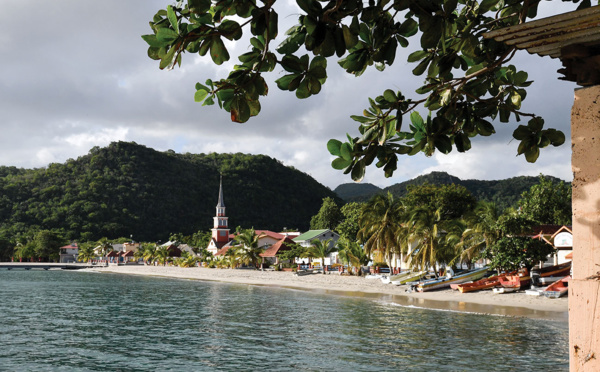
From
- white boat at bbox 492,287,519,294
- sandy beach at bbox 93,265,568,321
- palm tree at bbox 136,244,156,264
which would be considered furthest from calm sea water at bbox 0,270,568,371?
palm tree at bbox 136,244,156,264

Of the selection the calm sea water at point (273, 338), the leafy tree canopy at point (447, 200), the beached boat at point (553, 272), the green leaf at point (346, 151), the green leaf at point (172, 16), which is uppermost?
the leafy tree canopy at point (447, 200)

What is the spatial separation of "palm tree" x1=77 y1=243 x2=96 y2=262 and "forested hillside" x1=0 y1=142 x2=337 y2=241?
12.0 metres

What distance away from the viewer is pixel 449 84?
4188 millimetres

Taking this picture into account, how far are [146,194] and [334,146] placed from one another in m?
154

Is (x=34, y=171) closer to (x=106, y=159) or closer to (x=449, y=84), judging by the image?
(x=106, y=159)

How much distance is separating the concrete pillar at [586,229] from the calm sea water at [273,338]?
1433 centimetres

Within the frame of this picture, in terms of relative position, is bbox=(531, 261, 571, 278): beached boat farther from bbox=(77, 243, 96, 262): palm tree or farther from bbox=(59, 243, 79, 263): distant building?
bbox=(59, 243, 79, 263): distant building

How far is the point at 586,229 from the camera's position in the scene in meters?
2.89

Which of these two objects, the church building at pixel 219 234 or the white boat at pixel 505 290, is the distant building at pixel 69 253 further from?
the white boat at pixel 505 290

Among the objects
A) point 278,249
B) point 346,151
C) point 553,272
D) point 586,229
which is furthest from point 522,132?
point 278,249

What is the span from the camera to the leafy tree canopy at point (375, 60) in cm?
293

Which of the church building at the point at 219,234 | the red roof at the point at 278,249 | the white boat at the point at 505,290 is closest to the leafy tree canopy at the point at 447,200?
the white boat at the point at 505,290

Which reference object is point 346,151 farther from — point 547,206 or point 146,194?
point 146,194

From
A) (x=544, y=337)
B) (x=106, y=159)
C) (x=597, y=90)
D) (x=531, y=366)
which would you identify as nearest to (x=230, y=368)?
(x=531, y=366)
